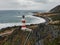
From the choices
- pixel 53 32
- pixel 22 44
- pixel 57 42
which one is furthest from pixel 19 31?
pixel 57 42

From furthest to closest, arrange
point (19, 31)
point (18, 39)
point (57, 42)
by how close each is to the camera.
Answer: point (19, 31)
point (18, 39)
point (57, 42)

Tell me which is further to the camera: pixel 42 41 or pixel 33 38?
pixel 33 38

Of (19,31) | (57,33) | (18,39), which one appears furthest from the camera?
(19,31)

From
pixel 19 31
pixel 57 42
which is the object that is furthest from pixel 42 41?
pixel 19 31

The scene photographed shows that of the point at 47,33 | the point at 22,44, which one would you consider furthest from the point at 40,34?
the point at 22,44

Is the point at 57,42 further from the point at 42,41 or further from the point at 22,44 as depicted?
the point at 22,44

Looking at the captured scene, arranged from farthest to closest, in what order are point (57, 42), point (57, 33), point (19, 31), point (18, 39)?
point (19, 31) → point (18, 39) → point (57, 33) → point (57, 42)

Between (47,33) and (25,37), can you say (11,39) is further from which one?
(47,33)

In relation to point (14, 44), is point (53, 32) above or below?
above

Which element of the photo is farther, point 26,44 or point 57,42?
point 26,44
